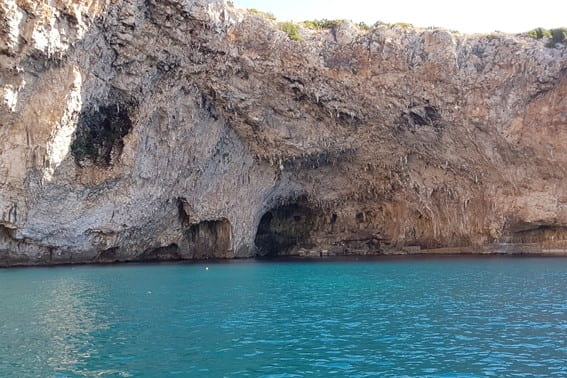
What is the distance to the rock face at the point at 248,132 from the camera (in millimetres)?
30844

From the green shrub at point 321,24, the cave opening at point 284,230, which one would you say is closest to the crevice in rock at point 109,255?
the cave opening at point 284,230

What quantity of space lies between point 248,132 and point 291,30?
26.4 ft

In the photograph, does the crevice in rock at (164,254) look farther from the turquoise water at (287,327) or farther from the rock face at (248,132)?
the turquoise water at (287,327)

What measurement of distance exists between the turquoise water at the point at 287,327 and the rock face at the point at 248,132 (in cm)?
1067

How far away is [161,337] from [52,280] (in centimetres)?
1586

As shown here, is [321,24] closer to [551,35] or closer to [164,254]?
[551,35]

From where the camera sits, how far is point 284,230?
50.0 metres

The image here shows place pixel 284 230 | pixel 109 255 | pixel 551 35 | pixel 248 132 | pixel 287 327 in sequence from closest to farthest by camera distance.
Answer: pixel 287 327 < pixel 551 35 < pixel 248 132 < pixel 109 255 < pixel 284 230

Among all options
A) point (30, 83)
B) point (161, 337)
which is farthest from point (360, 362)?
point (30, 83)

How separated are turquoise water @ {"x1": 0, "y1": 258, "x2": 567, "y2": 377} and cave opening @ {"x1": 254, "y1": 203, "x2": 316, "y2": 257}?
75.6ft

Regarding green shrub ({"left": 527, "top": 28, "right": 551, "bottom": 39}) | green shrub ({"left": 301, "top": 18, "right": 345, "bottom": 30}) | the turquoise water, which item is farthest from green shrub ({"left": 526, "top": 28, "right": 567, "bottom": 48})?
the turquoise water

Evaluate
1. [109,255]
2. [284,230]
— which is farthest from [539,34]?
[109,255]

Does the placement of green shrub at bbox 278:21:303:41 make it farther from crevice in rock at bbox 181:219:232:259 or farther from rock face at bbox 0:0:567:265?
crevice in rock at bbox 181:219:232:259

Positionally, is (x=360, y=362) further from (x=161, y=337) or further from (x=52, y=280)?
(x=52, y=280)
